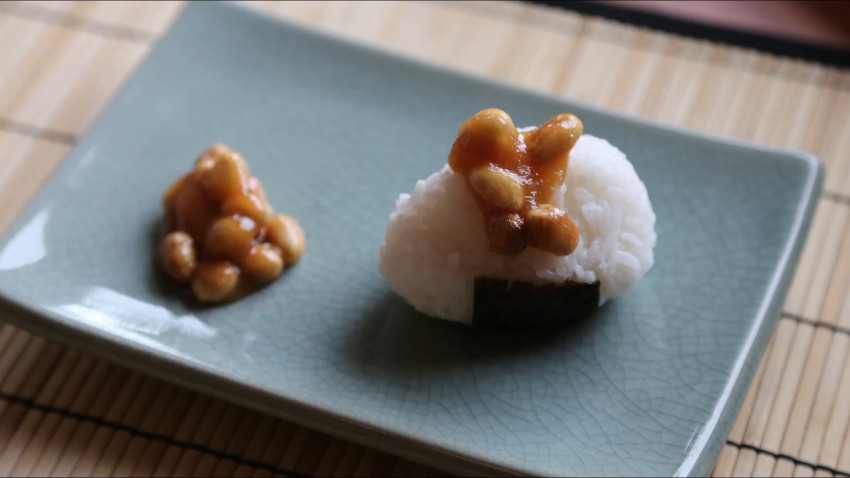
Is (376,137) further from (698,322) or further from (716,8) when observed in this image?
(716,8)

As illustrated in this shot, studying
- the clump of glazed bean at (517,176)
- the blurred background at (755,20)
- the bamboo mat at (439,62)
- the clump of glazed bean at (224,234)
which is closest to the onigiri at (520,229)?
the clump of glazed bean at (517,176)

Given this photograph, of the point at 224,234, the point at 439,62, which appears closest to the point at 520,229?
the point at 224,234

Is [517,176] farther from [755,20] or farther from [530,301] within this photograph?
[755,20]

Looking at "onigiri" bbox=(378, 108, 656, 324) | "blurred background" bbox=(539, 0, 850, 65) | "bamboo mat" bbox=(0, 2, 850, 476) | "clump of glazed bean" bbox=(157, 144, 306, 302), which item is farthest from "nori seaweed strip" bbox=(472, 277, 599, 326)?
"blurred background" bbox=(539, 0, 850, 65)

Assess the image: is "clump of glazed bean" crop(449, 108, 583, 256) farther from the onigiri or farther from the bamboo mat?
the bamboo mat

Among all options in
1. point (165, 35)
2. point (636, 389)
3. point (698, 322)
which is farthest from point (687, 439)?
point (165, 35)

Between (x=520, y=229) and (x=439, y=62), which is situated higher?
(x=439, y=62)
